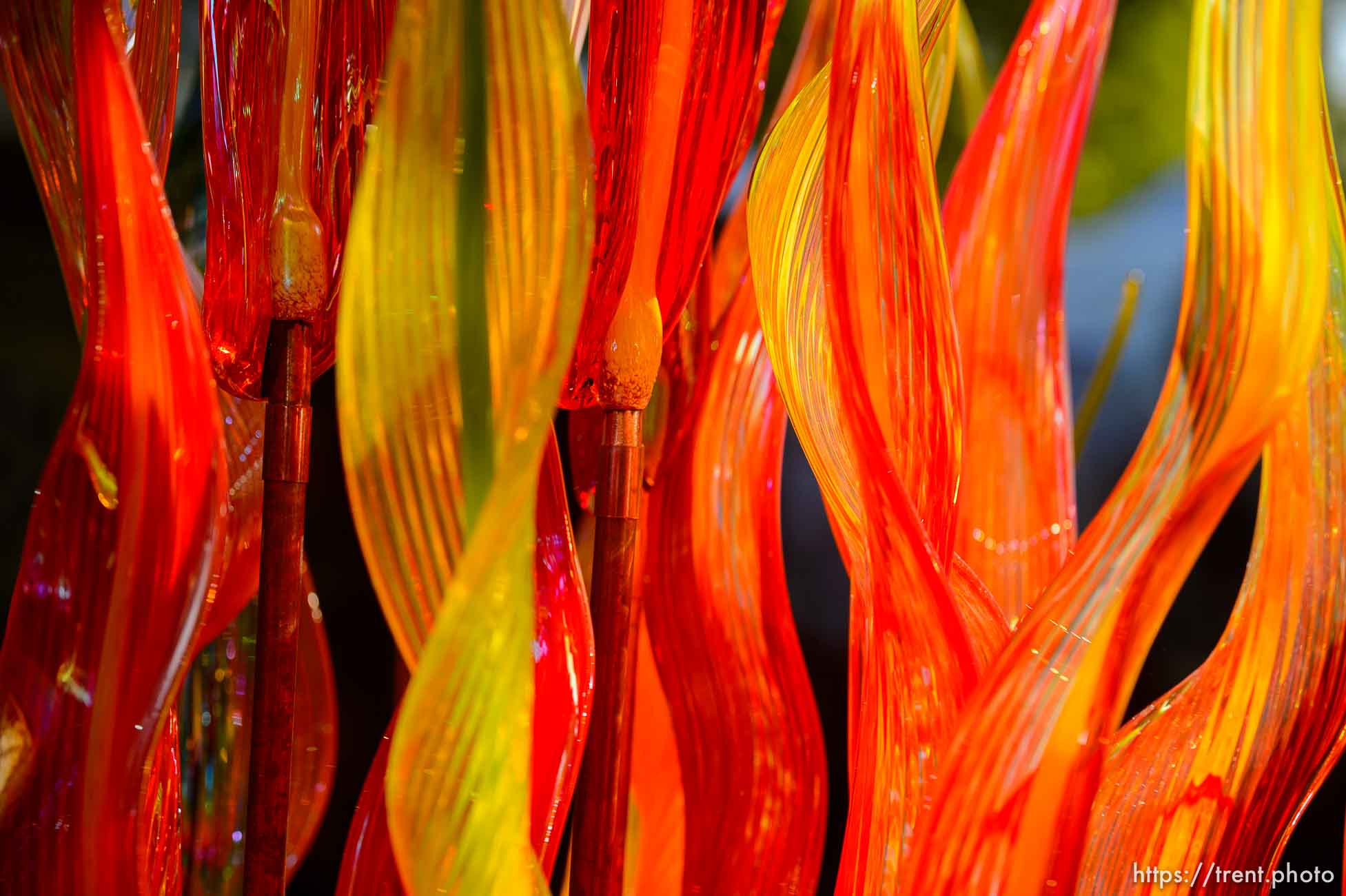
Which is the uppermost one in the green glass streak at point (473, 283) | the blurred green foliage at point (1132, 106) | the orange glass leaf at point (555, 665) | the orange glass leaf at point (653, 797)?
the blurred green foliage at point (1132, 106)

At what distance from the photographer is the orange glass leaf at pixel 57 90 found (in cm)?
54

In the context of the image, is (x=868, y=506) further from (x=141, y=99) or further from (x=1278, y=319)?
(x=141, y=99)

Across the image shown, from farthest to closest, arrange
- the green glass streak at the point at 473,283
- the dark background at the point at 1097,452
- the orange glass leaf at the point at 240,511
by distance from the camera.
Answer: the dark background at the point at 1097,452 < the orange glass leaf at the point at 240,511 < the green glass streak at the point at 473,283

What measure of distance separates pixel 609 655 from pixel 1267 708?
29cm

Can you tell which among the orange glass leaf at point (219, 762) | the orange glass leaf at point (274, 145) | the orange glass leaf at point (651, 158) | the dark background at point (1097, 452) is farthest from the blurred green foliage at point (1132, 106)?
the orange glass leaf at point (219, 762)

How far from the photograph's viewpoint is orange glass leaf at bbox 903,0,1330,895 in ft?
1.56

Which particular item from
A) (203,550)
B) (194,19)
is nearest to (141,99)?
(194,19)

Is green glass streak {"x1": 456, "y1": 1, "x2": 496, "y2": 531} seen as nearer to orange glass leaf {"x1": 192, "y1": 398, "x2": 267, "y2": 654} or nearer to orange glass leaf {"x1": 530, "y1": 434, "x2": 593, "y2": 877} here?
orange glass leaf {"x1": 530, "y1": 434, "x2": 593, "y2": 877}

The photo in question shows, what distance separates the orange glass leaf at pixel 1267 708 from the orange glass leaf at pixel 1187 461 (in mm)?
37

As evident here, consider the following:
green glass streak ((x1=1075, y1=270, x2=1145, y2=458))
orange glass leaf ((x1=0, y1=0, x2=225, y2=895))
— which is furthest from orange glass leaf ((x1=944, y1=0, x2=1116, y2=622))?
orange glass leaf ((x1=0, y1=0, x2=225, y2=895))

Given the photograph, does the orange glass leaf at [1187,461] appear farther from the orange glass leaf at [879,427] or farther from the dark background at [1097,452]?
the dark background at [1097,452]

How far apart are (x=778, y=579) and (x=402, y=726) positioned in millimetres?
243

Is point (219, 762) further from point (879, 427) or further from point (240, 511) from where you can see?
point (879, 427)

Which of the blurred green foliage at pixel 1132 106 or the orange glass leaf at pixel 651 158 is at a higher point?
the blurred green foliage at pixel 1132 106
